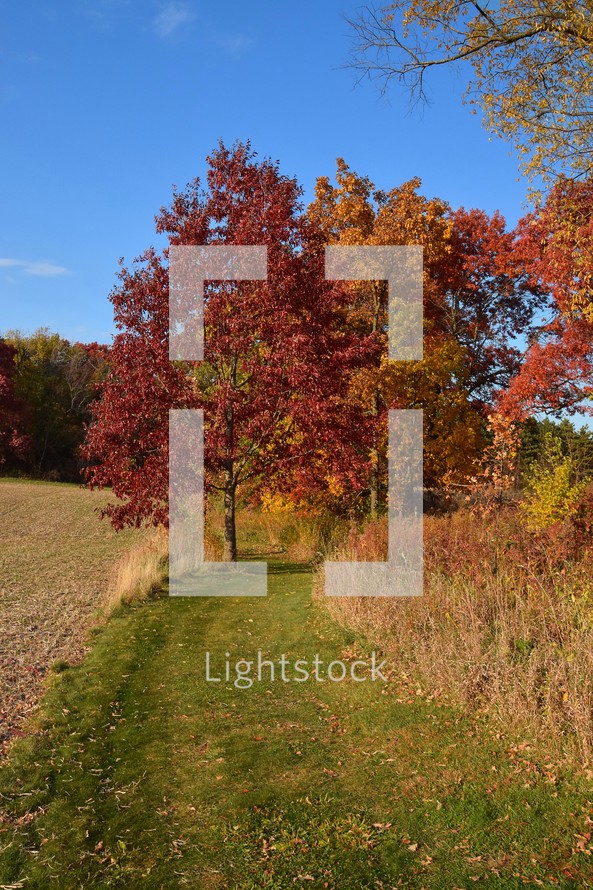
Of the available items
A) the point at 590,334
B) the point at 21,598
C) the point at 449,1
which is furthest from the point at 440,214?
the point at 21,598

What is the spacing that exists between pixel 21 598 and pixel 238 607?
3.82m

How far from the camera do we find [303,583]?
1280cm

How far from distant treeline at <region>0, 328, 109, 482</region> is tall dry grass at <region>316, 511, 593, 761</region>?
4396cm

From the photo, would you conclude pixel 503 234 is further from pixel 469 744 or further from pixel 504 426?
pixel 469 744

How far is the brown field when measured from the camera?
7715 mm

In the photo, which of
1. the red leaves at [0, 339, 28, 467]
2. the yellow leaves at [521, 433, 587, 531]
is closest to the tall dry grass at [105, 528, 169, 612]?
the yellow leaves at [521, 433, 587, 531]

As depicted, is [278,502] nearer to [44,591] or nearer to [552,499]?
[44,591]

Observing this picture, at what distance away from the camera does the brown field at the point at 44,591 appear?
7.71m

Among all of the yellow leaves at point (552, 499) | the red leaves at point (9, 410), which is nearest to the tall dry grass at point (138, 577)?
the yellow leaves at point (552, 499)

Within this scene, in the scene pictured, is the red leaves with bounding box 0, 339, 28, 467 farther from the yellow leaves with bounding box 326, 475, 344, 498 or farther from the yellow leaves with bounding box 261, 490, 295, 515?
the yellow leaves with bounding box 326, 475, 344, 498

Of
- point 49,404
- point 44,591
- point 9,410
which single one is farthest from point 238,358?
point 49,404

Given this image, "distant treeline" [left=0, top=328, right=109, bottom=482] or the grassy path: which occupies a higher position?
"distant treeline" [left=0, top=328, right=109, bottom=482]

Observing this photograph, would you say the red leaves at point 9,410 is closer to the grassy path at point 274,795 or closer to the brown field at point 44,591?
the brown field at point 44,591

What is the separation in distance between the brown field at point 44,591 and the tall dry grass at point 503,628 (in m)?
3.91
